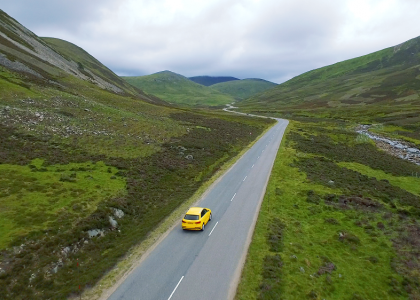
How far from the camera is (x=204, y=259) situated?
1928 cm

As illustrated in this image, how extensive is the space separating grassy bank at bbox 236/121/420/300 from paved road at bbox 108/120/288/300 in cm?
110

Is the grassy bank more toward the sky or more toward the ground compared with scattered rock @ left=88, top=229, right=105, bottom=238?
more toward the ground

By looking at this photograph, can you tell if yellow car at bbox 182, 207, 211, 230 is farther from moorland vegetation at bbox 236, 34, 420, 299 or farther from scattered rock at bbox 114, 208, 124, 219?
scattered rock at bbox 114, 208, 124, 219

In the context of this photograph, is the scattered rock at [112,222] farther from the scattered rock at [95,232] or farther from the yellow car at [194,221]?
the yellow car at [194,221]

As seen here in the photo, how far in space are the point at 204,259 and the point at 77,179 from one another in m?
18.4

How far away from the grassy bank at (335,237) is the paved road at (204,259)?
1096mm

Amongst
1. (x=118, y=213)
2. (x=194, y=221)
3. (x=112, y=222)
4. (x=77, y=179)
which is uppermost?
(x=77, y=179)

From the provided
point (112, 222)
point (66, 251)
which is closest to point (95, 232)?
point (112, 222)

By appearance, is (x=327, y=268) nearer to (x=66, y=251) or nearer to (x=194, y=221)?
(x=194, y=221)

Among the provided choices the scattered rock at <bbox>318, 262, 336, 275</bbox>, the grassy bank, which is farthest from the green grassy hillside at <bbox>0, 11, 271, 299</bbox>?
the scattered rock at <bbox>318, 262, 336, 275</bbox>

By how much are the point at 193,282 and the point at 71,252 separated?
30.6 ft

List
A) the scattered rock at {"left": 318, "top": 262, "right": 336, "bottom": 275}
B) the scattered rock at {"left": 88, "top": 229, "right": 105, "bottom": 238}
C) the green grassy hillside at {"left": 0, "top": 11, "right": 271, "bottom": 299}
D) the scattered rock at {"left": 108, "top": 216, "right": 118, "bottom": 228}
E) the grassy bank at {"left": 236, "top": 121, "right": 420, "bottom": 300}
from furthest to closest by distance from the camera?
the scattered rock at {"left": 108, "top": 216, "right": 118, "bottom": 228}, the scattered rock at {"left": 88, "top": 229, "right": 105, "bottom": 238}, the scattered rock at {"left": 318, "top": 262, "right": 336, "bottom": 275}, the green grassy hillside at {"left": 0, "top": 11, "right": 271, "bottom": 299}, the grassy bank at {"left": 236, "top": 121, "right": 420, "bottom": 300}

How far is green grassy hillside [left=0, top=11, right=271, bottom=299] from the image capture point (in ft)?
57.5

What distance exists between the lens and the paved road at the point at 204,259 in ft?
52.8
